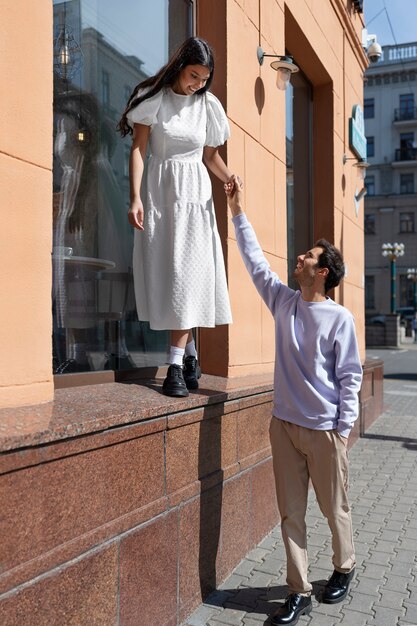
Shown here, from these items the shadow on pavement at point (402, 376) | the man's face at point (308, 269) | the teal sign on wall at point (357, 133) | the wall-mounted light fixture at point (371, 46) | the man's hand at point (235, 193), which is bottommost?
the shadow on pavement at point (402, 376)

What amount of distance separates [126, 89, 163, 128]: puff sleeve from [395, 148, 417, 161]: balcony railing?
172 ft

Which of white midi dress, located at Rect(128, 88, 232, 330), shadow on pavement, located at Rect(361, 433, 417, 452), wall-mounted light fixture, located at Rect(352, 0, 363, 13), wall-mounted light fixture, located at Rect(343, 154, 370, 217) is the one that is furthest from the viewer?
wall-mounted light fixture, located at Rect(343, 154, 370, 217)

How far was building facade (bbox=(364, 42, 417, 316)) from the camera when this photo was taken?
51.7 meters

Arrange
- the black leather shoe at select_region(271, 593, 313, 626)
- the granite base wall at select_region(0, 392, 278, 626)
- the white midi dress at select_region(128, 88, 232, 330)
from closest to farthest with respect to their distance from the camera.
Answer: the granite base wall at select_region(0, 392, 278, 626), the black leather shoe at select_region(271, 593, 313, 626), the white midi dress at select_region(128, 88, 232, 330)

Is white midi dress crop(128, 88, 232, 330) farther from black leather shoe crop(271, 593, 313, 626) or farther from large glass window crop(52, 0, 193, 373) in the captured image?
black leather shoe crop(271, 593, 313, 626)

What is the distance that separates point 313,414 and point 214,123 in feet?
5.88

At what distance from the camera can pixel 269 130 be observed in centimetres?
593

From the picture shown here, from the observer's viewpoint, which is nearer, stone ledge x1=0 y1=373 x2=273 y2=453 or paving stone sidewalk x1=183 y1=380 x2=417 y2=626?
stone ledge x1=0 y1=373 x2=273 y2=453

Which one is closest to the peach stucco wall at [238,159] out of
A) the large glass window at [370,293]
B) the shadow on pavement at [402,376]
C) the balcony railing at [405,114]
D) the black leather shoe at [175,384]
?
the black leather shoe at [175,384]

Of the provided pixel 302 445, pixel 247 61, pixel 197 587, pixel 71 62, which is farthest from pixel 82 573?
pixel 247 61

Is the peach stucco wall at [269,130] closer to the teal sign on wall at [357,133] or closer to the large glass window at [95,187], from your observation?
the teal sign on wall at [357,133]

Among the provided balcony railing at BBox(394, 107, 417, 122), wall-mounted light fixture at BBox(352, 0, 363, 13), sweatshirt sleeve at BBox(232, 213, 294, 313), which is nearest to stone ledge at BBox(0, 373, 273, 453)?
sweatshirt sleeve at BBox(232, 213, 294, 313)

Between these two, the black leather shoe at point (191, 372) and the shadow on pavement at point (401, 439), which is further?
the shadow on pavement at point (401, 439)

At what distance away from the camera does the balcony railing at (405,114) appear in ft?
170
